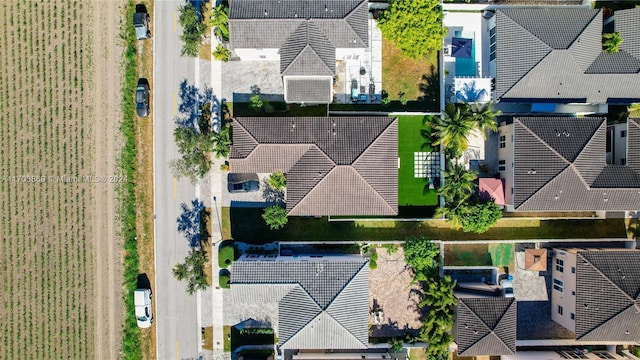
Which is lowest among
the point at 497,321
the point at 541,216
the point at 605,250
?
the point at 497,321

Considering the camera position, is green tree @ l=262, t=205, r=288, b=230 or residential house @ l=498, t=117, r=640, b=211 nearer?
residential house @ l=498, t=117, r=640, b=211

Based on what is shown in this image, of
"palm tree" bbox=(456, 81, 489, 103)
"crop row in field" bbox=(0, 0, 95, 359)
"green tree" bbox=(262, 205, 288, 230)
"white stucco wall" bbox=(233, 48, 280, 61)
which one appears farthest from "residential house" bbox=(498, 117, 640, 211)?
"crop row in field" bbox=(0, 0, 95, 359)

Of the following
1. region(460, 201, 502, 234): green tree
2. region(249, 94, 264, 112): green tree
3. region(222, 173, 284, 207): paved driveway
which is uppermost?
region(249, 94, 264, 112): green tree

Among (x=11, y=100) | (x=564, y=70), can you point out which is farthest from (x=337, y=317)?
(x=11, y=100)

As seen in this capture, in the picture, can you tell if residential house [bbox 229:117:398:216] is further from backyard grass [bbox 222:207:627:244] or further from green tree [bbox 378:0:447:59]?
green tree [bbox 378:0:447:59]

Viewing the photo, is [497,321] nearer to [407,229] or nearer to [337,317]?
[407,229]

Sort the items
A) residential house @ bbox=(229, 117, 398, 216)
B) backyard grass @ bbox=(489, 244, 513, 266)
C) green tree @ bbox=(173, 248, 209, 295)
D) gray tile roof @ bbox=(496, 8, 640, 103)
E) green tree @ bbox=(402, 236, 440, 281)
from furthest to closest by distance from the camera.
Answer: backyard grass @ bbox=(489, 244, 513, 266) < green tree @ bbox=(173, 248, 209, 295) < green tree @ bbox=(402, 236, 440, 281) < gray tile roof @ bbox=(496, 8, 640, 103) < residential house @ bbox=(229, 117, 398, 216)

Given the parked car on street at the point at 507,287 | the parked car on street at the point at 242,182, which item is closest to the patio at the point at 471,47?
the parked car on street at the point at 507,287

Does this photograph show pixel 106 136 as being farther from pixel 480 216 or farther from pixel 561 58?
pixel 561 58
